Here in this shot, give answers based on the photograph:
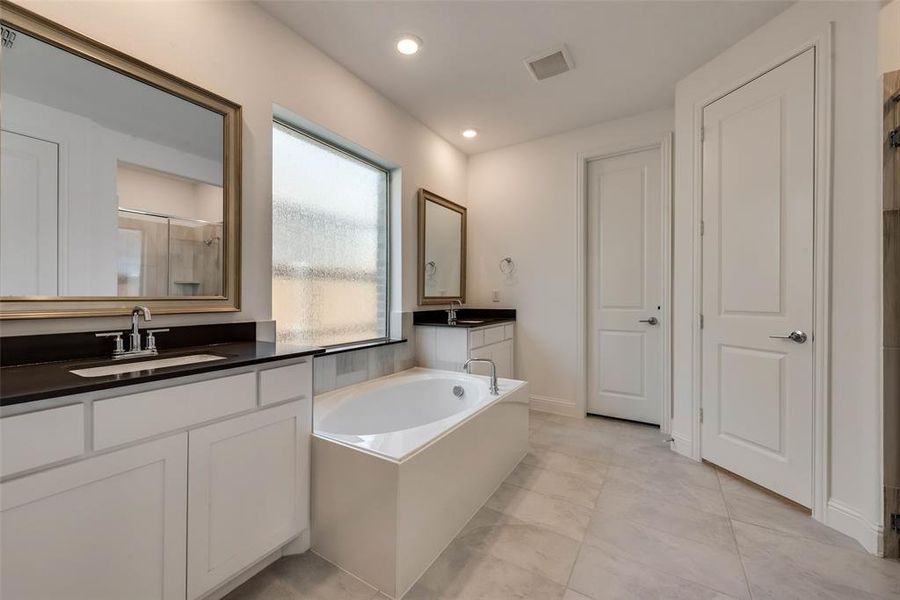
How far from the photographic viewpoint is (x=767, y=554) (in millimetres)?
1478

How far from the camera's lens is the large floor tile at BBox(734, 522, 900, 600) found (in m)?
1.29

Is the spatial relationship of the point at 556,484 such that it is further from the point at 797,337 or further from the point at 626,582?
the point at 797,337

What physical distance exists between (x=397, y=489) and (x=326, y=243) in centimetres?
164

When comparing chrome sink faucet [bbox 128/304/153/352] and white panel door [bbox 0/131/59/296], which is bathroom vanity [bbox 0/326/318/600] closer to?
chrome sink faucet [bbox 128/304/153/352]

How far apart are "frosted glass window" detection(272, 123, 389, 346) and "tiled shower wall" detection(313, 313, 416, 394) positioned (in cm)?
15

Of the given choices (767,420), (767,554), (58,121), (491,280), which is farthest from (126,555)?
(491,280)

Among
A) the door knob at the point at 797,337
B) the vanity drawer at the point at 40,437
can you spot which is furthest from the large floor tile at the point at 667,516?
the vanity drawer at the point at 40,437

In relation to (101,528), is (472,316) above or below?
above

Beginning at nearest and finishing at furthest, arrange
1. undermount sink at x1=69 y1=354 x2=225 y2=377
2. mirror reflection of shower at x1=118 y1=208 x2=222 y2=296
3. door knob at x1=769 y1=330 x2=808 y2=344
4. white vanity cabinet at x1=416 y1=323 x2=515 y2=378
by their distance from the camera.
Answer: undermount sink at x1=69 y1=354 x2=225 y2=377 < mirror reflection of shower at x1=118 y1=208 x2=222 y2=296 < door knob at x1=769 y1=330 x2=808 y2=344 < white vanity cabinet at x1=416 y1=323 x2=515 y2=378

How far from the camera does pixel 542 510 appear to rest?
5.88ft

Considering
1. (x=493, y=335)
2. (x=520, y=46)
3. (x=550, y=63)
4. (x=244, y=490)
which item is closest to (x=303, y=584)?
(x=244, y=490)

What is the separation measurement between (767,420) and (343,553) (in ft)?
7.32

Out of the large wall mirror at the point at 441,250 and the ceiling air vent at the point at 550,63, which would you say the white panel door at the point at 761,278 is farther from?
the large wall mirror at the point at 441,250

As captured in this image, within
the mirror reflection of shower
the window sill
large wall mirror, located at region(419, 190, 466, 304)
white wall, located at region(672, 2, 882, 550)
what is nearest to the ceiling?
white wall, located at region(672, 2, 882, 550)
